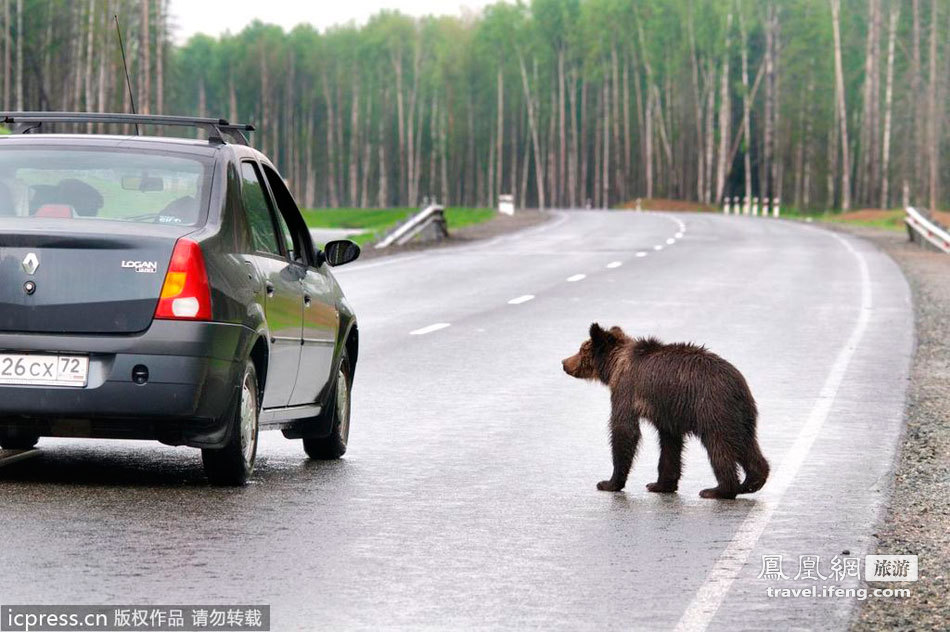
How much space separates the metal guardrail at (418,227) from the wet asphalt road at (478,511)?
872 inches

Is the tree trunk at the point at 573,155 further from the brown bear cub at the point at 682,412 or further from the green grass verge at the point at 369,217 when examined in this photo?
the brown bear cub at the point at 682,412

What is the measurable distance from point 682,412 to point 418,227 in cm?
3394

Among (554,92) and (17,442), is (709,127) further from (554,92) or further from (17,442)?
(17,442)

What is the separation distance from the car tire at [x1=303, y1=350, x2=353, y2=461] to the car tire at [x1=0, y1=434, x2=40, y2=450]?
1.44 metres

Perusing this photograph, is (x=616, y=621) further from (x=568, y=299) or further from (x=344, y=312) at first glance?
(x=568, y=299)

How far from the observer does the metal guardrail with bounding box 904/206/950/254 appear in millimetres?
41375

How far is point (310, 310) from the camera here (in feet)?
32.6

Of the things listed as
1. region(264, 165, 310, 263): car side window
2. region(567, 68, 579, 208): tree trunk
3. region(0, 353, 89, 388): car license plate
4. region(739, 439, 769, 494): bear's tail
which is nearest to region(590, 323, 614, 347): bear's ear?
region(739, 439, 769, 494): bear's tail

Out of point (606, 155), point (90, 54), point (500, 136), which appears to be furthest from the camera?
point (500, 136)

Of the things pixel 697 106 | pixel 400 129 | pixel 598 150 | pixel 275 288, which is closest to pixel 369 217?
pixel 697 106

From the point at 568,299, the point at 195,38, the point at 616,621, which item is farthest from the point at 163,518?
the point at 195,38

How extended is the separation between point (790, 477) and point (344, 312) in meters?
2.59

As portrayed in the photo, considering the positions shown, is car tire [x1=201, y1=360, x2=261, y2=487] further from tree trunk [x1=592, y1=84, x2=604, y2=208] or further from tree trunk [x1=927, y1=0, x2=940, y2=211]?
tree trunk [x1=592, y1=84, x2=604, y2=208]

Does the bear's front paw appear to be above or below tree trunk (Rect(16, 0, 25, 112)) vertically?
below
